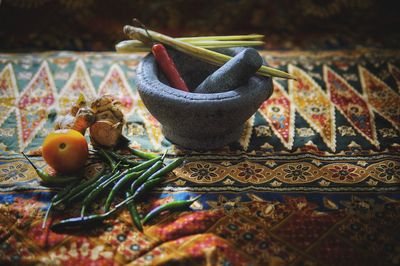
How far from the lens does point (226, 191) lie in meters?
1.68

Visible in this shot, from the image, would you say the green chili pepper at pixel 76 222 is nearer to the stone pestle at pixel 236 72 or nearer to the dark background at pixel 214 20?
the stone pestle at pixel 236 72

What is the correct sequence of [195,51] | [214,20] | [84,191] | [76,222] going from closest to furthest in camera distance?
[76,222] < [84,191] < [195,51] < [214,20]

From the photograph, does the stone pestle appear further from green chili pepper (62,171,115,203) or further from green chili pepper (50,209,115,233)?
green chili pepper (50,209,115,233)

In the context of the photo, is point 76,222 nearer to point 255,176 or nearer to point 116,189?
point 116,189

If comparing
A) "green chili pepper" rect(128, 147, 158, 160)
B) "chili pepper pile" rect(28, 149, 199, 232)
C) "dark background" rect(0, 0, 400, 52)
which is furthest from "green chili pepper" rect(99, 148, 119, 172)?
"dark background" rect(0, 0, 400, 52)

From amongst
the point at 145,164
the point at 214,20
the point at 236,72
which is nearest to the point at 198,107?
the point at 236,72

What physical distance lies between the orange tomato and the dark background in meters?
1.19

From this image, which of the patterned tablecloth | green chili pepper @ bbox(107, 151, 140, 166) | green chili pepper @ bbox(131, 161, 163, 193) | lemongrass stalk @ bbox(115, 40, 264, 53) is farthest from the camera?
lemongrass stalk @ bbox(115, 40, 264, 53)

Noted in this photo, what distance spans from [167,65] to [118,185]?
526 millimetres

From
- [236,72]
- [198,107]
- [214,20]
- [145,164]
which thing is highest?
[214,20]

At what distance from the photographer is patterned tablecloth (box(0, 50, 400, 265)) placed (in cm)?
144

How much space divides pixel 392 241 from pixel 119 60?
5.52 ft

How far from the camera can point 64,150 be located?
1653 mm

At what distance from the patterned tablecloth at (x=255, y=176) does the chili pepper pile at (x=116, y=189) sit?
3 centimetres
